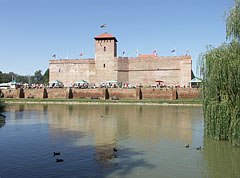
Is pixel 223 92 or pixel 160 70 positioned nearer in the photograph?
pixel 223 92

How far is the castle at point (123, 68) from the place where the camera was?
41188 mm

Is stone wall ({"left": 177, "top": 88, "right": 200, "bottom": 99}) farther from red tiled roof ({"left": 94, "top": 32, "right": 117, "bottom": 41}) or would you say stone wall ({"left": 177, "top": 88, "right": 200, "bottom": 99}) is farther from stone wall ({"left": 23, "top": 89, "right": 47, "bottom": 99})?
stone wall ({"left": 23, "top": 89, "right": 47, "bottom": 99})

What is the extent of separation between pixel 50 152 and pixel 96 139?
9.34 ft

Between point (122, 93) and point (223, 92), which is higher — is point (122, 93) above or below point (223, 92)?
below

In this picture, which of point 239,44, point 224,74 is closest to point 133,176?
point 224,74

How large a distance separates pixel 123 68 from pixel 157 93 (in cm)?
985

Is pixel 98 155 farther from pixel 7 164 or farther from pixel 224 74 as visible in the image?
pixel 224 74

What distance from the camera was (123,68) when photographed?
43031 mm

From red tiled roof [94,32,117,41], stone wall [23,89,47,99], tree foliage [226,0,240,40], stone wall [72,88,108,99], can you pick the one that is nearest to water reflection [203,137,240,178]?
tree foliage [226,0,240,40]

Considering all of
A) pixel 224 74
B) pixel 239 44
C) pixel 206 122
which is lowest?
pixel 206 122

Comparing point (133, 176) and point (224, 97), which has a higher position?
point (224, 97)

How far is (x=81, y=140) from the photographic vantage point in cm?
1162

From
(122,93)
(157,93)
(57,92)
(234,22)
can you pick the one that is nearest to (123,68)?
(122,93)

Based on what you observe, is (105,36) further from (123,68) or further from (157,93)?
(157,93)
